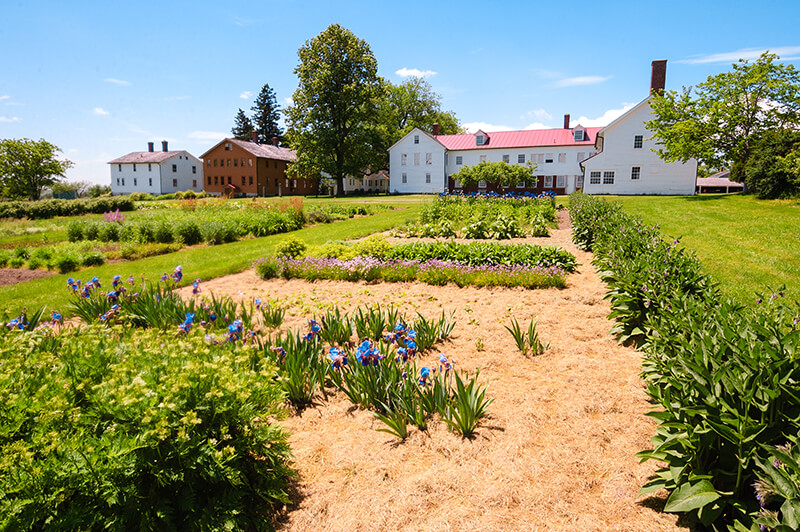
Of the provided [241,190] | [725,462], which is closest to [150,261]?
[725,462]

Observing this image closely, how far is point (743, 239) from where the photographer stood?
10922 mm

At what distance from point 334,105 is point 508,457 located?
46.3 m

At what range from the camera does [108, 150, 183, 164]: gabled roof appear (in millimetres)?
61250

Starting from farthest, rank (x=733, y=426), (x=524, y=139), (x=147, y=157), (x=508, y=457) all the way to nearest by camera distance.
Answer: (x=147, y=157) → (x=524, y=139) → (x=508, y=457) → (x=733, y=426)

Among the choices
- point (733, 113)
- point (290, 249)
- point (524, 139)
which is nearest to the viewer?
point (290, 249)

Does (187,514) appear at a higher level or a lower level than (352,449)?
higher

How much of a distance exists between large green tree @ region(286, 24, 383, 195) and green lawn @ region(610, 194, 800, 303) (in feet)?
104

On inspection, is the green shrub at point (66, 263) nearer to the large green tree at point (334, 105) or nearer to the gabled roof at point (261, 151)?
the large green tree at point (334, 105)

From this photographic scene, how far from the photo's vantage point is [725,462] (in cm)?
241

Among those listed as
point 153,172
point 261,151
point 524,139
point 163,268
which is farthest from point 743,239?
point 153,172

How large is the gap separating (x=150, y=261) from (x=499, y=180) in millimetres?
26345

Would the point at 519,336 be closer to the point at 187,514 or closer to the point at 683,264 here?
the point at 683,264

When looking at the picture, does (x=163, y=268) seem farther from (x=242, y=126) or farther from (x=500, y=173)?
(x=242, y=126)

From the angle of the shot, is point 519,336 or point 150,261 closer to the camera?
point 519,336
